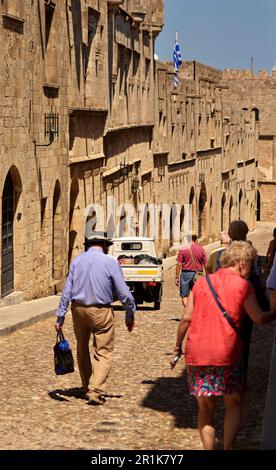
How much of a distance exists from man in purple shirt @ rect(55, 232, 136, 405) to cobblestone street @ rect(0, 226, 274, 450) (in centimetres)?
39

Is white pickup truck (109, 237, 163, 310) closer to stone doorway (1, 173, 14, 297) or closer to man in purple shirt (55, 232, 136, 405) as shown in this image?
stone doorway (1, 173, 14, 297)

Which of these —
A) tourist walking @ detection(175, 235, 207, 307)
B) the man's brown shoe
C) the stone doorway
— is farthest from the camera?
the stone doorway

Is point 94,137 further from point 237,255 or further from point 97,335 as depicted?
point 237,255

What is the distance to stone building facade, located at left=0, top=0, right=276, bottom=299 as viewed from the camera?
66.3ft

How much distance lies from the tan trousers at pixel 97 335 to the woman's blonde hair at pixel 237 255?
107 inches

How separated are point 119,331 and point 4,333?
1898 mm

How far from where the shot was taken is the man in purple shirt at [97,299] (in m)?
10.2

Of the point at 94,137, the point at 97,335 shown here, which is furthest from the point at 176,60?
the point at 97,335

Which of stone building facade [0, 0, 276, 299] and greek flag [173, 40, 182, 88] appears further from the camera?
greek flag [173, 40, 182, 88]

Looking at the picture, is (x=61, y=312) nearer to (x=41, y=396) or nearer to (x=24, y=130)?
(x=41, y=396)

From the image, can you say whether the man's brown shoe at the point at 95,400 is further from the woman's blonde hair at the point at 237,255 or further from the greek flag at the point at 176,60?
the greek flag at the point at 176,60

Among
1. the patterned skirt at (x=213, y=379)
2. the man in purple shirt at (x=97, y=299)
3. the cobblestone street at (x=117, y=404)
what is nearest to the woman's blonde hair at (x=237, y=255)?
the patterned skirt at (x=213, y=379)

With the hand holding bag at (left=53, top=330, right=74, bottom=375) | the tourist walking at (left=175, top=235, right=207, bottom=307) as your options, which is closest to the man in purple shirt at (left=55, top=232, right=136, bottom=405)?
the hand holding bag at (left=53, top=330, right=74, bottom=375)

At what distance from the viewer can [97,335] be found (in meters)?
10.3
